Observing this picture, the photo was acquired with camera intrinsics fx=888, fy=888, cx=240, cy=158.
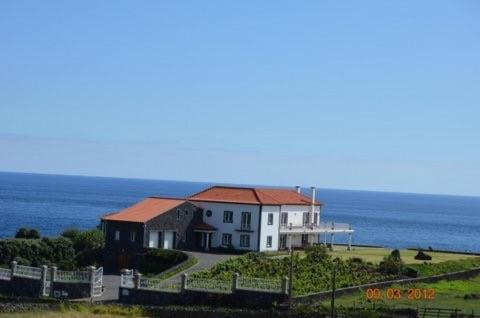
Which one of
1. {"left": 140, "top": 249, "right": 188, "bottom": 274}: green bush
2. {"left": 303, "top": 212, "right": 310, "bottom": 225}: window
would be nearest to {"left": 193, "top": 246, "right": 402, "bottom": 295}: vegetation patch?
{"left": 140, "top": 249, "right": 188, "bottom": 274}: green bush

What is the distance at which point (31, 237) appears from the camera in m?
77.8

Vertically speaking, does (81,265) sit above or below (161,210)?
below

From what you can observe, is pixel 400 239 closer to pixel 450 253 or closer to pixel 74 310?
pixel 450 253

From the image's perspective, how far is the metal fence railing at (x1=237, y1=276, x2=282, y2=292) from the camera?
49625 mm

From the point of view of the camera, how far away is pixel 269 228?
2758 inches

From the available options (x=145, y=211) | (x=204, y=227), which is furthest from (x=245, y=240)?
(x=145, y=211)

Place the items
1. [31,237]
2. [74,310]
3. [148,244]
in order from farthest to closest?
[31,237] → [148,244] → [74,310]

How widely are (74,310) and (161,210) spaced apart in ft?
77.9

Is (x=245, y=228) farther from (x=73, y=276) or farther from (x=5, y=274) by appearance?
(x=5, y=274)

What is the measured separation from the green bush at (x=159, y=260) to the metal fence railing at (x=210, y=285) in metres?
10.7

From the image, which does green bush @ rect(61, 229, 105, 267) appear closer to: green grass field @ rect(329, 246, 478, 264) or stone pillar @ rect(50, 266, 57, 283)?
stone pillar @ rect(50, 266, 57, 283)

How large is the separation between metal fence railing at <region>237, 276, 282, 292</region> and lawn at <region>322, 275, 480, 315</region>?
9.28ft

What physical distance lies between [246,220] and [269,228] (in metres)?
2.02

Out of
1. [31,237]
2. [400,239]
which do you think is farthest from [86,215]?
[31,237]
